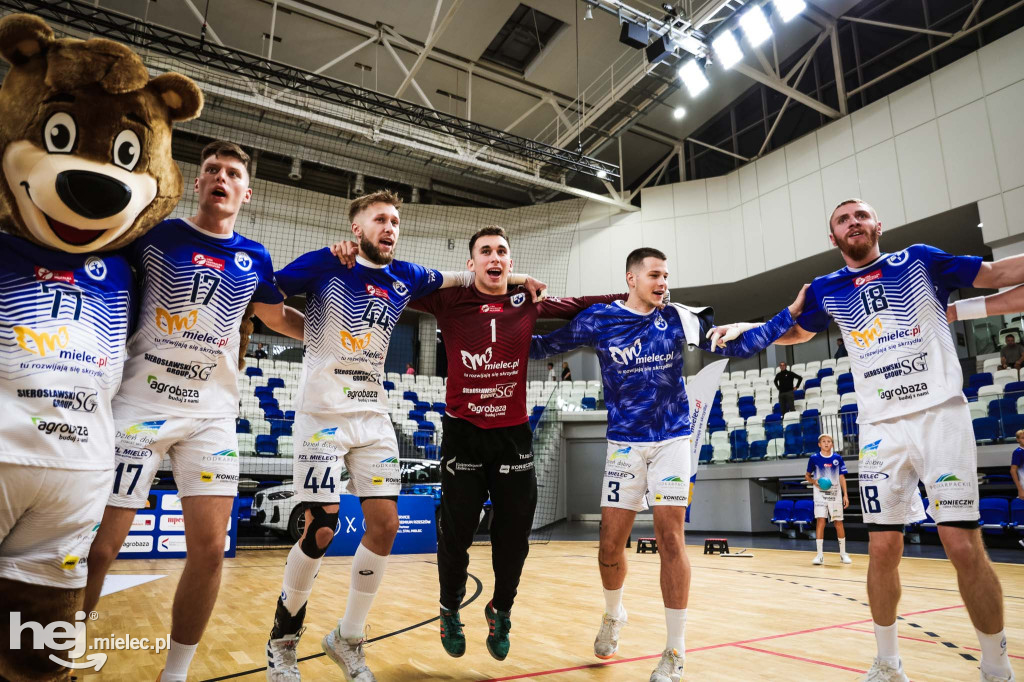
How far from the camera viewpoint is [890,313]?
10.4 ft

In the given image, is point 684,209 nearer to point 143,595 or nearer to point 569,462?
point 569,462

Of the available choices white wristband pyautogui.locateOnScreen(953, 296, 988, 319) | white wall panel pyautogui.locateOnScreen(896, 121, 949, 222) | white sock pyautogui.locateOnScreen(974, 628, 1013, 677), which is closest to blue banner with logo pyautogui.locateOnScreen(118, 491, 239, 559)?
white sock pyautogui.locateOnScreen(974, 628, 1013, 677)

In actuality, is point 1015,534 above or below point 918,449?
below

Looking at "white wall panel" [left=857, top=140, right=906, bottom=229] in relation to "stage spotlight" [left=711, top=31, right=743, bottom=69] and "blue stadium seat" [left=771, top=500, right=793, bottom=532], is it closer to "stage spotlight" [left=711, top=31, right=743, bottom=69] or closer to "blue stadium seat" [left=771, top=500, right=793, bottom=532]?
"stage spotlight" [left=711, top=31, right=743, bottom=69]

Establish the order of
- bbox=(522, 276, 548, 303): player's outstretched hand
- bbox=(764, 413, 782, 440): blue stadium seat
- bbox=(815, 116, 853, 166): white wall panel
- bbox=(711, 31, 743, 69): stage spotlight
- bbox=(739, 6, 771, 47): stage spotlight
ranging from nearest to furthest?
bbox=(522, 276, 548, 303): player's outstretched hand < bbox=(739, 6, 771, 47): stage spotlight < bbox=(711, 31, 743, 69): stage spotlight < bbox=(764, 413, 782, 440): blue stadium seat < bbox=(815, 116, 853, 166): white wall panel

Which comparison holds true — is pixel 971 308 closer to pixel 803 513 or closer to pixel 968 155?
pixel 803 513

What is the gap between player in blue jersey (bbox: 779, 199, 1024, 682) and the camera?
9.09 feet

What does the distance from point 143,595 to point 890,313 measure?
635 cm

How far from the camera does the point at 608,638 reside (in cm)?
346

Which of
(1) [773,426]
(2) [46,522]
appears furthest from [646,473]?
(1) [773,426]

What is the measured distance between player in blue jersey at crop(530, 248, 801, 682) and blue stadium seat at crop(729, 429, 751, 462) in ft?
37.1

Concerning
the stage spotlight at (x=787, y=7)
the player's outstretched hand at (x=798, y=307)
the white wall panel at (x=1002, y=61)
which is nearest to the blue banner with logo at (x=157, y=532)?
the player's outstretched hand at (x=798, y=307)

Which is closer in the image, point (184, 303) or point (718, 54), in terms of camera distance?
point (184, 303)

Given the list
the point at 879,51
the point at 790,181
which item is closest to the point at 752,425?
the point at 790,181
